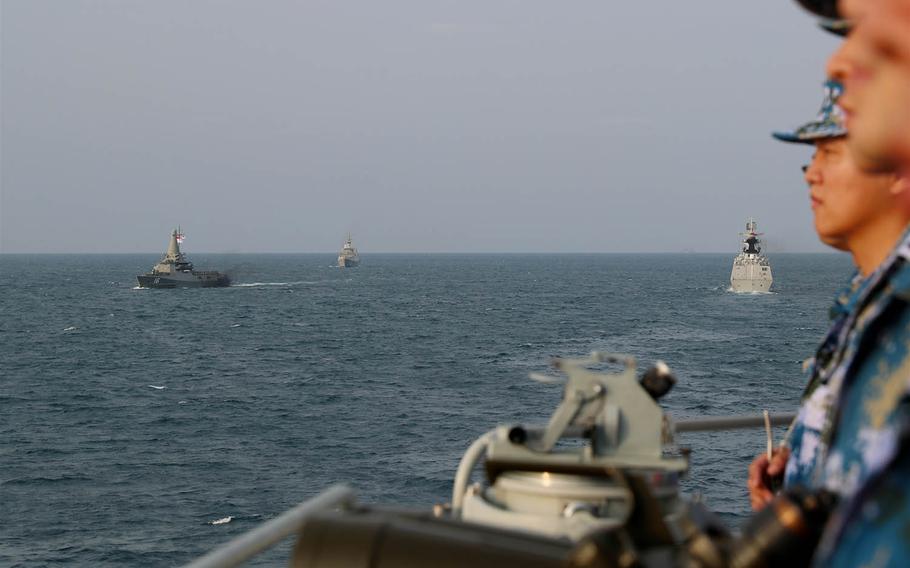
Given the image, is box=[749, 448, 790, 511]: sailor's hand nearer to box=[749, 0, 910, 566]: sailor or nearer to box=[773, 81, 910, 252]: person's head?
box=[773, 81, 910, 252]: person's head

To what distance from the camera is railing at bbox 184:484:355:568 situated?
9.60 feet

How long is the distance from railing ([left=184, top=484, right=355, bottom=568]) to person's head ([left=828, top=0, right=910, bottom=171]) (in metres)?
2.01

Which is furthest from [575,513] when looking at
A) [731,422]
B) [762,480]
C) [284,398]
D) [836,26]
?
[284,398]

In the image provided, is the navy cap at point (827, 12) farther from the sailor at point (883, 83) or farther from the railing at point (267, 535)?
the railing at point (267, 535)

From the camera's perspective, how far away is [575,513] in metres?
2.99

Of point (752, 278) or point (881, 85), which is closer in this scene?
point (881, 85)

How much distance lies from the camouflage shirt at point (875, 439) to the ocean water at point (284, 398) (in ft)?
77.2

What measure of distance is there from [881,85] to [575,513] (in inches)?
79.7

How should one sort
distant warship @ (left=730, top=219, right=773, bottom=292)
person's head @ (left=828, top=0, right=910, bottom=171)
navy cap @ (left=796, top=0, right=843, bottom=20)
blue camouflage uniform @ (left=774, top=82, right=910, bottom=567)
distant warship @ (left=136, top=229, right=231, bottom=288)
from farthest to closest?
distant warship @ (left=136, top=229, right=231, bottom=288)
distant warship @ (left=730, top=219, right=773, bottom=292)
navy cap @ (left=796, top=0, right=843, bottom=20)
person's head @ (left=828, top=0, right=910, bottom=171)
blue camouflage uniform @ (left=774, top=82, right=910, bottom=567)

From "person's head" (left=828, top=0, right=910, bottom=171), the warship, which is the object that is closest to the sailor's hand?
the warship

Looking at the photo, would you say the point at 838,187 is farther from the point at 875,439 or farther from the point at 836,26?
the point at 875,439

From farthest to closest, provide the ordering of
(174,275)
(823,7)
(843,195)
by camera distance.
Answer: (174,275), (843,195), (823,7)

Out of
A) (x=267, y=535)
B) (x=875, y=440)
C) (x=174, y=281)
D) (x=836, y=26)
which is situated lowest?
(x=174, y=281)

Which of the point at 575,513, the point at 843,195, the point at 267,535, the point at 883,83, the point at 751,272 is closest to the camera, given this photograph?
the point at 883,83
